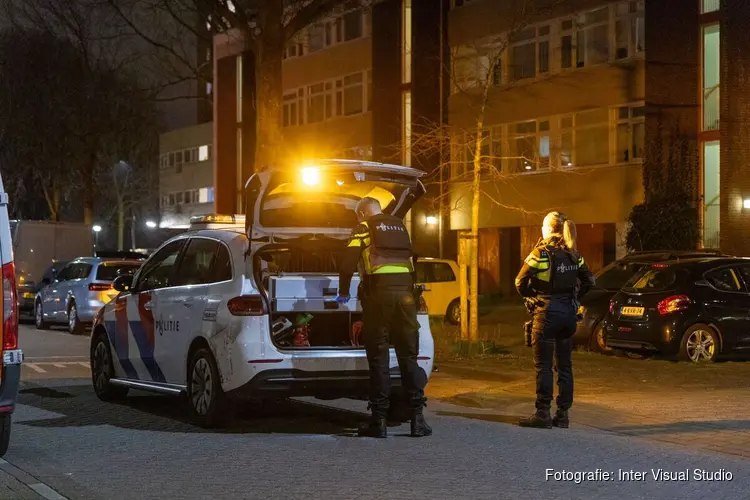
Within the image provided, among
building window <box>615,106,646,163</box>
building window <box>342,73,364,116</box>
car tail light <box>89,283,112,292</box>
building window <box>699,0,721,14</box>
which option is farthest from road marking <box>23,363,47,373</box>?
building window <box>342,73,364,116</box>

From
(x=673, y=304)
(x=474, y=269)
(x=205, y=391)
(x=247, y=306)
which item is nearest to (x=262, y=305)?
(x=247, y=306)

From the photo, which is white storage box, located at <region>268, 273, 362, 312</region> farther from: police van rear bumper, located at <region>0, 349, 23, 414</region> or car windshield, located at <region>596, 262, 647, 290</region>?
car windshield, located at <region>596, 262, 647, 290</region>

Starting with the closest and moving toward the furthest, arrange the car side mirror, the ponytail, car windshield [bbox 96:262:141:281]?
the ponytail < the car side mirror < car windshield [bbox 96:262:141:281]

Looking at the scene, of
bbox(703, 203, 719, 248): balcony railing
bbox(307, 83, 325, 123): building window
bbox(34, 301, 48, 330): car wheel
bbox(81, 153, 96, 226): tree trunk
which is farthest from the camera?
bbox(81, 153, 96, 226): tree trunk

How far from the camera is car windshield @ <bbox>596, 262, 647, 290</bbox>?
684 inches

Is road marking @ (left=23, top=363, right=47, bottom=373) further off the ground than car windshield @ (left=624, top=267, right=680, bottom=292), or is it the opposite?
car windshield @ (left=624, top=267, right=680, bottom=292)

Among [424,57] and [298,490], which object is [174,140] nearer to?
[424,57]

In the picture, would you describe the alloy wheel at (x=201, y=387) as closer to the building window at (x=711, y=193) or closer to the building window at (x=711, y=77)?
the building window at (x=711, y=193)

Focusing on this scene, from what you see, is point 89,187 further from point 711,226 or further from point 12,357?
point 12,357

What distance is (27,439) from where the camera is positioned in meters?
9.08

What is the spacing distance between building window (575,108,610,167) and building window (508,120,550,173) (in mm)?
1101

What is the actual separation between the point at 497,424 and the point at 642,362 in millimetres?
5763

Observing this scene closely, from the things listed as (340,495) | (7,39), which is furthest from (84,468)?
(7,39)

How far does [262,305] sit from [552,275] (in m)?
2.45
